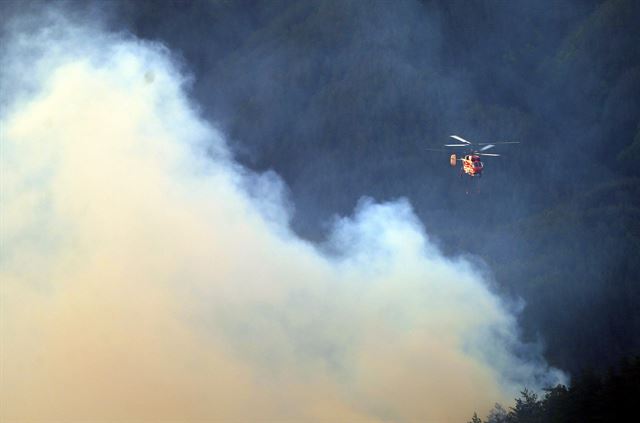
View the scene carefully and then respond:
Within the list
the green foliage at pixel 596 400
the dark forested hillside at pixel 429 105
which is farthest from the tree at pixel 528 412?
the dark forested hillside at pixel 429 105

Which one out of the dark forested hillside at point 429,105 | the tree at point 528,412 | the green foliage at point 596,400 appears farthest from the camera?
the dark forested hillside at point 429,105

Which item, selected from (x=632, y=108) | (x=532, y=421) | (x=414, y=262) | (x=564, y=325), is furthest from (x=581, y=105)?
(x=532, y=421)

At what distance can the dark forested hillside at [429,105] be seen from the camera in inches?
6944

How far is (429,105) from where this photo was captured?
188 metres

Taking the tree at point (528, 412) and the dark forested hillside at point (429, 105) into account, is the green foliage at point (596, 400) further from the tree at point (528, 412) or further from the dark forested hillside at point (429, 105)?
the dark forested hillside at point (429, 105)

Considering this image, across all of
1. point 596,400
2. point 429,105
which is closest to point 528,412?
point 596,400

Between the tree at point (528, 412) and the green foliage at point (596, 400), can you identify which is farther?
the tree at point (528, 412)

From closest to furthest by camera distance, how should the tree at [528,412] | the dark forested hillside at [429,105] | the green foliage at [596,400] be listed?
the green foliage at [596,400] < the tree at [528,412] < the dark forested hillside at [429,105]

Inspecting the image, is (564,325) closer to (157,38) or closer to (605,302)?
(605,302)

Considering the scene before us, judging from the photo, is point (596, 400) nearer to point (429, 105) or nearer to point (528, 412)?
point (528, 412)

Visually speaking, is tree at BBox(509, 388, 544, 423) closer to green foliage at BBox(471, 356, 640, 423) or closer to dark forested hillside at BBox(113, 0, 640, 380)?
green foliage at BBox(471, 356, 640, 423)

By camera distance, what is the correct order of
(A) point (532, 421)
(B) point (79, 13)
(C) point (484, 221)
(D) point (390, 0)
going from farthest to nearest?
(D) point (390, 0)
(C) point (484, 221)
(B) point (79, 13)
(A) point (532, 421)

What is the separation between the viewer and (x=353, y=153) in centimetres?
18388

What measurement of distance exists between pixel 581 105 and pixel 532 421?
99183mm
